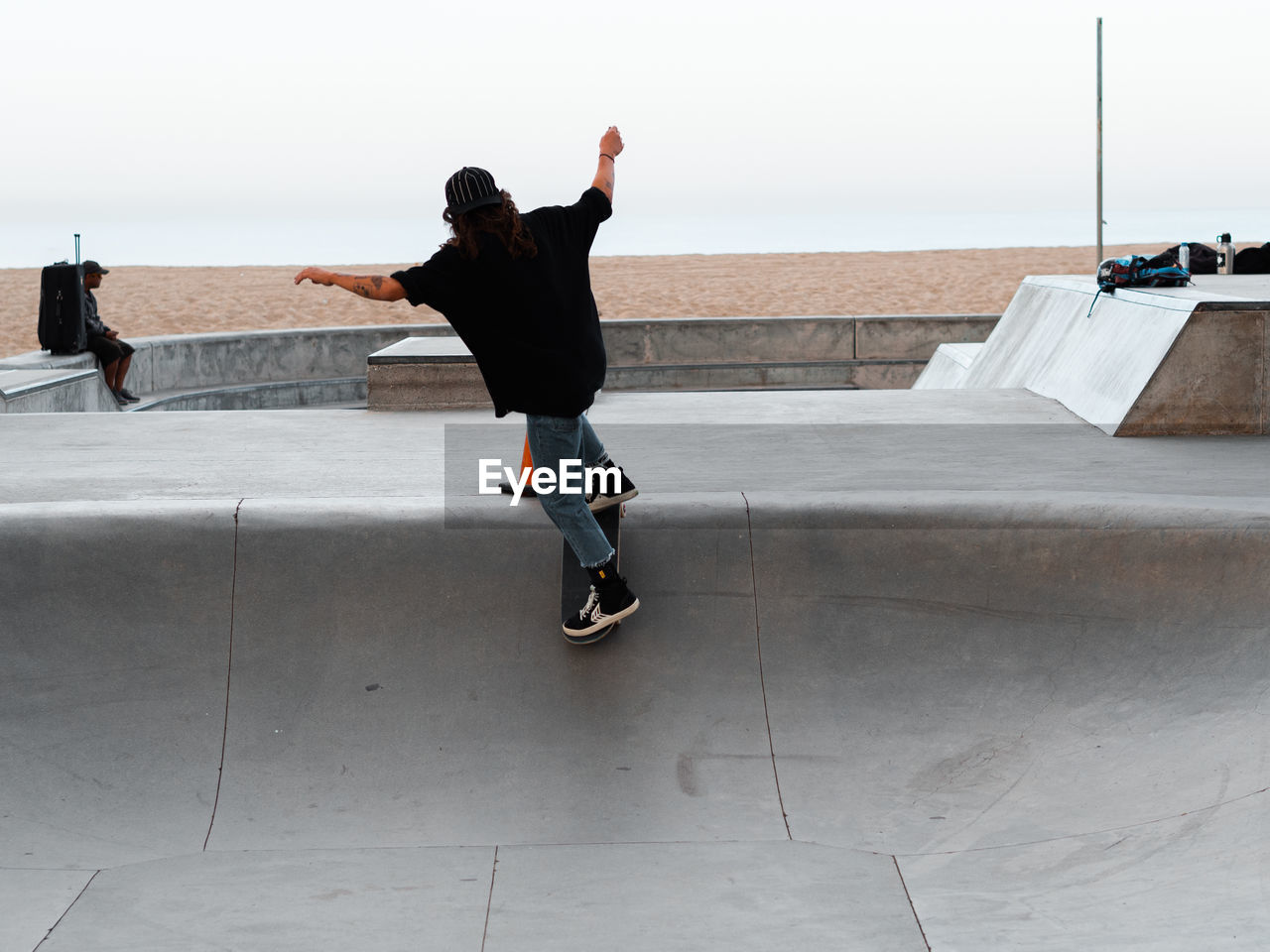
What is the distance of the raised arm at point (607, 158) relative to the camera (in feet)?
15.5

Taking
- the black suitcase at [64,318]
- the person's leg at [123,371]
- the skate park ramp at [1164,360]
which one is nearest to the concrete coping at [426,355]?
the skate park ramp at [1164,360]

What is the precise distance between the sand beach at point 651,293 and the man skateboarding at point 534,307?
646 inches

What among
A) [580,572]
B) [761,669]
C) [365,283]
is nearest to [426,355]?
[580,572]

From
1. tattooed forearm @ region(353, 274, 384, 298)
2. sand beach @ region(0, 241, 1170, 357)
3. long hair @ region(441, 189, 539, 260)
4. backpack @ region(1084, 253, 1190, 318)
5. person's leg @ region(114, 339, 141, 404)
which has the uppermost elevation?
long hair @ region(441, 189, 539, 260)

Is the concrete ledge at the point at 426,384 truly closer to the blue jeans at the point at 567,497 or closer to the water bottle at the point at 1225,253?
the blue jeans at the point at 567,497

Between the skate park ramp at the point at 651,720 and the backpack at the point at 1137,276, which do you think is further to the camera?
the backpack at the point at 1137,276

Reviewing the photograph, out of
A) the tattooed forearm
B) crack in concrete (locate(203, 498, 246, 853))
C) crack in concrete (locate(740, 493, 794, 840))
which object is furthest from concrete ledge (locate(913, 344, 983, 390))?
the tattooed forearm

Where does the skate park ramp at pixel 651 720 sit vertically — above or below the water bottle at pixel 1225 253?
below

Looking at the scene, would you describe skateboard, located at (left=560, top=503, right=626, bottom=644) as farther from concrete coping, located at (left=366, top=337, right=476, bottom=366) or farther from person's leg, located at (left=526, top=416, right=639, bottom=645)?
concrete coping, located at (left=366, top=337, right=476, bottom=366)

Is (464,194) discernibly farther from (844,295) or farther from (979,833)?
(844,295)

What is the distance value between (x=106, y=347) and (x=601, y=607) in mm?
11063

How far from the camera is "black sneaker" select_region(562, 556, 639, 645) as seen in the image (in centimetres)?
465

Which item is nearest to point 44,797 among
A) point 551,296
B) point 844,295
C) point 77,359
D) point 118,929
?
point 118,929

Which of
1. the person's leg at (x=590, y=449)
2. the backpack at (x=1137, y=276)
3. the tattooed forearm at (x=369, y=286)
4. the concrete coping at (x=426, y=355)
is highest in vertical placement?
the tattooed forearm at (x=369, y=286)
